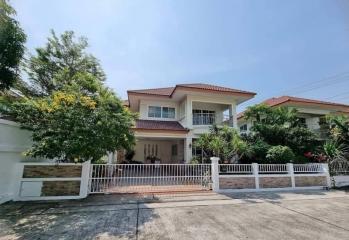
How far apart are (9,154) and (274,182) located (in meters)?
11.9

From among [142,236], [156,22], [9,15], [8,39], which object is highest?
[156,22]

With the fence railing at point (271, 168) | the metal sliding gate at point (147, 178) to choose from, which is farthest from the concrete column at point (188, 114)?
the fence railing at point (271, 168)

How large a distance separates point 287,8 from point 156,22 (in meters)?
6.16

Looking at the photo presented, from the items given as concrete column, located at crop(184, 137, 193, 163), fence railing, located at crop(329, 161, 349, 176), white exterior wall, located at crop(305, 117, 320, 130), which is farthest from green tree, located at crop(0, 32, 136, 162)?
white exterior wall, located at crop(305, 117, 320, 130)

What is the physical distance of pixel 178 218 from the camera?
5.66m

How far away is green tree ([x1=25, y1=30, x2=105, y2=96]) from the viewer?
13578 millimetres

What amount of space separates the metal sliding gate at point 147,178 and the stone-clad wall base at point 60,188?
2.01 feet

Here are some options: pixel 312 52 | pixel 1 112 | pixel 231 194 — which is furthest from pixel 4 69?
pixel 312 52

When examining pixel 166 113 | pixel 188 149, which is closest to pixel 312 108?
pixel 188 149

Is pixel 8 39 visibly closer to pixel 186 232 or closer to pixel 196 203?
pixel 186 232

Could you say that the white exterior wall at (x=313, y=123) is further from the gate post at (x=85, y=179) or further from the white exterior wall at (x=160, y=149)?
the gate post at (x=85, y=179)

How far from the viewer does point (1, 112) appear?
741 centimetres

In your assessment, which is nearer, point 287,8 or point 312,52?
point 287,8

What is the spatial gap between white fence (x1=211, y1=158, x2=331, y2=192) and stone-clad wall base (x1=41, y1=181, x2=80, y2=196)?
6.15m
